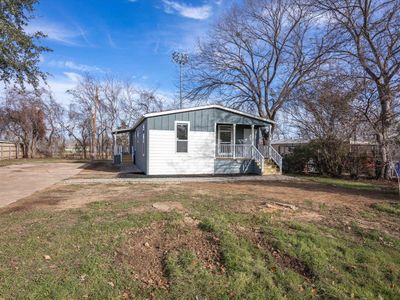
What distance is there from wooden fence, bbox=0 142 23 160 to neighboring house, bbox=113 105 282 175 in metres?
20.1

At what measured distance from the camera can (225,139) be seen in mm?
15641

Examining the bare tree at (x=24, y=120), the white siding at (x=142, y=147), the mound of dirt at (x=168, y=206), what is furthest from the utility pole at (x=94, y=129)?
the mound of dirt at (x=168, y=206)

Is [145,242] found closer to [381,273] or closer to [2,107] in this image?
[381,273]

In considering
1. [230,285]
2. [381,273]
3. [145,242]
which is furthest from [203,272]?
[381,273]

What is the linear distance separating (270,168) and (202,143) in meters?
3.91

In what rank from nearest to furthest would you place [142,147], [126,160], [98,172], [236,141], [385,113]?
[385,113], [98,172], [142,147], [236,141], [126,160]

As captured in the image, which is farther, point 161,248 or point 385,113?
point 385,113

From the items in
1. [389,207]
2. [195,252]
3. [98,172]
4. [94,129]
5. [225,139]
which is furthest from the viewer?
[94,129]

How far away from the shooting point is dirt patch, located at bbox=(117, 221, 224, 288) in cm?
331

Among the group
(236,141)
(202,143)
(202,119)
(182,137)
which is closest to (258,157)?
(236,141)

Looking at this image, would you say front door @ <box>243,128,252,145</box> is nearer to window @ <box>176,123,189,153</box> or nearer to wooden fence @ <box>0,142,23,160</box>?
window @ <box>176,123,189,153</box>

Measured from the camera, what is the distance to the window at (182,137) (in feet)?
44.9

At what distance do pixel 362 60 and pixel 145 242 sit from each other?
13.9 m

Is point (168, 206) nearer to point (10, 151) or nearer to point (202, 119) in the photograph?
point (202, 119)
